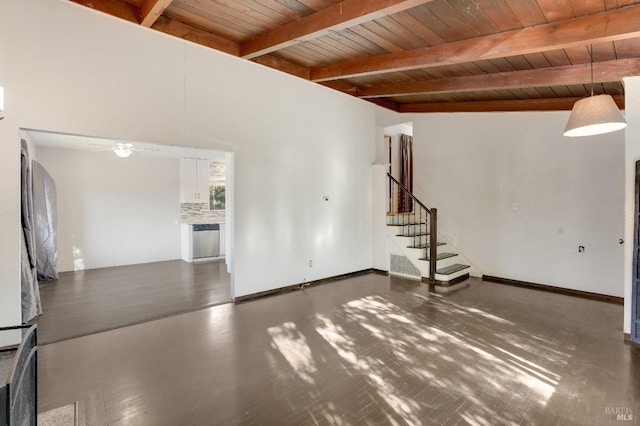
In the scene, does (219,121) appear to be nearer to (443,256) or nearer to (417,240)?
(417,240)

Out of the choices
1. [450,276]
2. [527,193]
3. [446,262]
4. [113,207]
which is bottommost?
[450,276]

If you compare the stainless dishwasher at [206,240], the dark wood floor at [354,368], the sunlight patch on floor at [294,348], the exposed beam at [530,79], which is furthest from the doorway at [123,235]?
the exposed beam at [530,79]

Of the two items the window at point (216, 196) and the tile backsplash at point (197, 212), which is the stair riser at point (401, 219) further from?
the window at point (216, 196)

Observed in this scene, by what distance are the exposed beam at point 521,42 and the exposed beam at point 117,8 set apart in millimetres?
2878

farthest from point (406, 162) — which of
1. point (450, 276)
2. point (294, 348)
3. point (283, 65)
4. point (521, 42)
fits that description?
point (294, 348)

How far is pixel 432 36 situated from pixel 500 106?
3.08 meters

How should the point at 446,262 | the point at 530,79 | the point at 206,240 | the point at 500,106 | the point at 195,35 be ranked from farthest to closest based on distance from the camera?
1. the point at 206,240
2. the point at 446,262
3. the point at 500,106
4. the point at 530,79
5. the point at 195,35

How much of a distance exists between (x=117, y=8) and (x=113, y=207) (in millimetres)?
5231

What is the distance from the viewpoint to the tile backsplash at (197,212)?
28.2 feet

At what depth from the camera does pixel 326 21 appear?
3529mm

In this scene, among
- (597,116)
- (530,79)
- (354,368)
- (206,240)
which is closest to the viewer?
(597,116)

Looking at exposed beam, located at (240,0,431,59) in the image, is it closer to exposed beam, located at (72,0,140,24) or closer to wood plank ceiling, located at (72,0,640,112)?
wood plank ceiling, located at (72,0,640,112)

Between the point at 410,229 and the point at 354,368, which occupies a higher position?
the point at 410,229

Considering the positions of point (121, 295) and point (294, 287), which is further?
point (294, 287)
